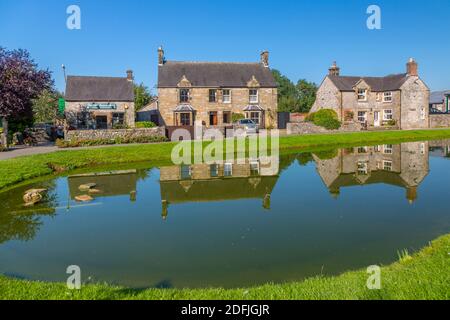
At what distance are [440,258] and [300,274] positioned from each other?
8.04 feet

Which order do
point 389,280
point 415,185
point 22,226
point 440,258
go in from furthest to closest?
point 415,185
point 22,226
point 440,258
point 389,280

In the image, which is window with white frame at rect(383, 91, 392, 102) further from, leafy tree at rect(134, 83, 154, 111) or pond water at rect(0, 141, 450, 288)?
leafy tree at rect(134, 83, 154, 111)

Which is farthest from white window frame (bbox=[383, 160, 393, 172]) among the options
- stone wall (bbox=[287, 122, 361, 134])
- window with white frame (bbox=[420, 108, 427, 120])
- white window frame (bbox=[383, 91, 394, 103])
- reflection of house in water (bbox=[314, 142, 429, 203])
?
window with white frame (bbox=[420, 108, 427, 120])

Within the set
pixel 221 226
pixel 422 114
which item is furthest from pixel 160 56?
pixel 221 226

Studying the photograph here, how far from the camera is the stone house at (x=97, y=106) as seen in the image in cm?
3722

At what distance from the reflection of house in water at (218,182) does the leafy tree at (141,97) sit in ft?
182

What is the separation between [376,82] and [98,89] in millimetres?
34715

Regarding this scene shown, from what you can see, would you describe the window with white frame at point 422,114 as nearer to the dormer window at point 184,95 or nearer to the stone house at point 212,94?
the stone house at point 212,94

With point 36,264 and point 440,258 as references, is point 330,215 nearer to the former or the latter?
point 440,258

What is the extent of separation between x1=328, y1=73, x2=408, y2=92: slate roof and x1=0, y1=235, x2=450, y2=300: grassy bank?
42.3m

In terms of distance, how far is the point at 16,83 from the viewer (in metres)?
28.3

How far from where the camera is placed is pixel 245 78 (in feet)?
139

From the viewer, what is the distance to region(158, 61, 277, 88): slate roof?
40.8 m
